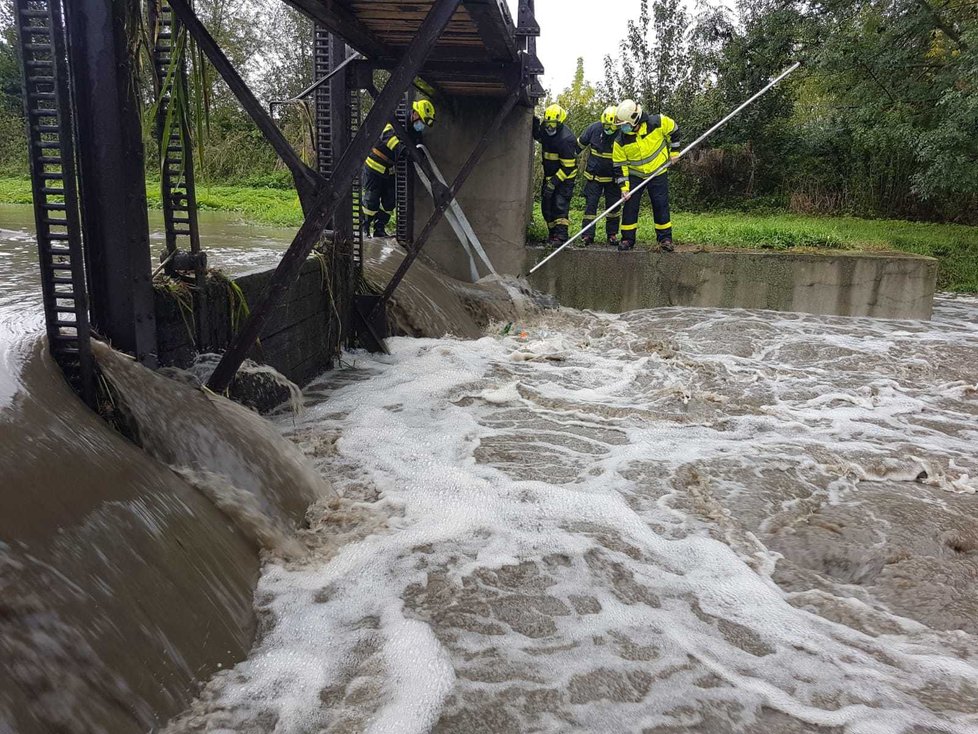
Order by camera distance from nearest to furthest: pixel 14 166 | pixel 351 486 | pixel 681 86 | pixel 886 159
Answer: pixel 351 486 < pixel 886 159 < pixel 14 166 < pixel 681 86

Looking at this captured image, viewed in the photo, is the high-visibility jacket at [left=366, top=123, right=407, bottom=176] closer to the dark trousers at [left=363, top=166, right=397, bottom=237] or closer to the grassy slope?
the dark trousers at [left=363, top=166, right=397, bottom=237]

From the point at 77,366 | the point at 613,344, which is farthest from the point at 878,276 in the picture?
the point at 77,366

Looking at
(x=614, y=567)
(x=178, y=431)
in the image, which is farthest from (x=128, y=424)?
(x=614, y=567)

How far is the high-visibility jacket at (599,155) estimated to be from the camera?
9.66 m

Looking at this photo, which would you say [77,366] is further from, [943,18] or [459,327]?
[943,18]

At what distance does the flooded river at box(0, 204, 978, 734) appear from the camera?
2412 mm

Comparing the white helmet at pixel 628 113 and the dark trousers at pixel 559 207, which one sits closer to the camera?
Result: the white helmet at pixel 628 113

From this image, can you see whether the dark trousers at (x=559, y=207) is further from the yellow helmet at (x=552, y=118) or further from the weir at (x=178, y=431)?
the weir at (x=178, y=431)

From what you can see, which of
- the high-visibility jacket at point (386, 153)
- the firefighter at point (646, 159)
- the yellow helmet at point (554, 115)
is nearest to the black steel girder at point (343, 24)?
the high-visibility jacket at point (386, 153)

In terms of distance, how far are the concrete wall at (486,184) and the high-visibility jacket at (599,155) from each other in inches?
36.8

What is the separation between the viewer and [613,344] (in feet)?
25.6

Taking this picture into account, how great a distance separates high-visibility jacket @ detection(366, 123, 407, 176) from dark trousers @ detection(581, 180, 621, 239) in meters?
2.47

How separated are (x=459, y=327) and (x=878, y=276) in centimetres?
509

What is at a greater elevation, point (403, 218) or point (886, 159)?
point (886, 159)
